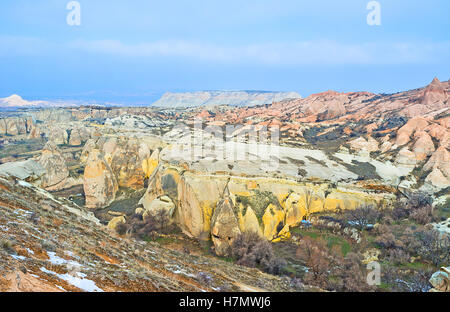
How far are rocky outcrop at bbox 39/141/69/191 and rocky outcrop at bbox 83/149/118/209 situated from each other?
7050 millimetres

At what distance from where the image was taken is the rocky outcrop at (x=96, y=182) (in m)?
28.5

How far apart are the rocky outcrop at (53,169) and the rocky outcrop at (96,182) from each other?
7.05 metres

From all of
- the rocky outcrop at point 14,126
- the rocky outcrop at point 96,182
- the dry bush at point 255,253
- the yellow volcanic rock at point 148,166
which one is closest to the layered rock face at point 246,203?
the dry bush at point 255,253

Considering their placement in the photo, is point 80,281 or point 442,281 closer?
point 80,281

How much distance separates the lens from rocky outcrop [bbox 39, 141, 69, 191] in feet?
107

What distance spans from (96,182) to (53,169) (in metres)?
8.45

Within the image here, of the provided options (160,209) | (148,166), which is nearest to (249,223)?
(160,209)

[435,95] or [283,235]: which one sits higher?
[435,95]

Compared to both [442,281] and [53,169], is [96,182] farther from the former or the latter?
[442,281]

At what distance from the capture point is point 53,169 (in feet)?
108

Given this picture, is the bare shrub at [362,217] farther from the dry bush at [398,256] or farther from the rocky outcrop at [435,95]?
the rocky outcrop at [435,95]

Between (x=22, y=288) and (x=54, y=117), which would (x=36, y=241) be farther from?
(x=54, y=117)
